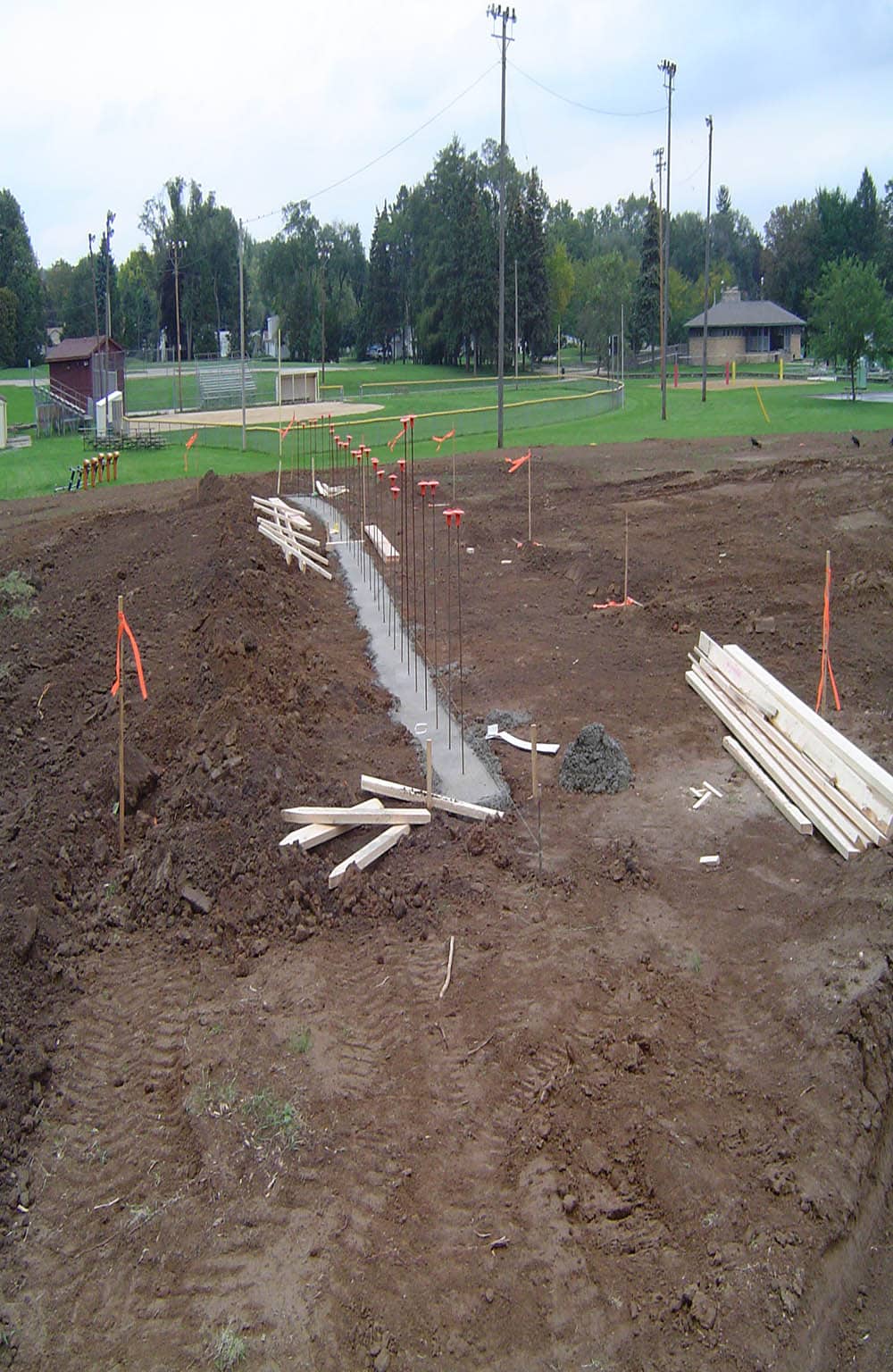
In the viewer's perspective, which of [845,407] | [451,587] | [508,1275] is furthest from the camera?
[845,407]

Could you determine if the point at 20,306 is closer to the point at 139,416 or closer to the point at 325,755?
the point at 139,416

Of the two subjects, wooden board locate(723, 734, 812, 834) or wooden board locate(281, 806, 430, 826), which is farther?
wooden board locate(723, 734, 812, 834)

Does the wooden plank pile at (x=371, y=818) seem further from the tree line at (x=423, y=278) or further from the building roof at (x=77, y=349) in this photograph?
the tree line at (x=423, y=278)

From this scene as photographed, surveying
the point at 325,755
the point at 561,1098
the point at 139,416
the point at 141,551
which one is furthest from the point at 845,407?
the point at 561,1098

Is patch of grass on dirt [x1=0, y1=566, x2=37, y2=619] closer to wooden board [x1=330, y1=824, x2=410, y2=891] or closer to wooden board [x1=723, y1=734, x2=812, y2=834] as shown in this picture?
wooden board [x1=330, y1=824, x2=410, y2=891]

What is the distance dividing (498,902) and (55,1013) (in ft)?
11.5

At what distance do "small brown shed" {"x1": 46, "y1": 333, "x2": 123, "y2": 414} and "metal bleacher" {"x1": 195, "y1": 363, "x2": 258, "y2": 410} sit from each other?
521 cm

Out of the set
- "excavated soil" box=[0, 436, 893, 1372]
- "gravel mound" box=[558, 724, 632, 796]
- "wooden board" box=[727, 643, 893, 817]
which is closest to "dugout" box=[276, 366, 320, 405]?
"excavated soil" box=[0, 436, 893, 1372]

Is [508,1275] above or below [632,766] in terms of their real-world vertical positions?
below

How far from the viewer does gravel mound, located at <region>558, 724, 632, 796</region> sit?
11.9 metres

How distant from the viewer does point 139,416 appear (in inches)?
2163

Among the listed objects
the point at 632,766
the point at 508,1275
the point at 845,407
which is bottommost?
the point at 508,1275

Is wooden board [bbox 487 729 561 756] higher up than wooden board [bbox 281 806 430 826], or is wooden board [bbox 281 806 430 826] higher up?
wooden board [bbox 487 729 561 756]

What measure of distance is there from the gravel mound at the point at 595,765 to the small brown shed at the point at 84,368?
48614mm
